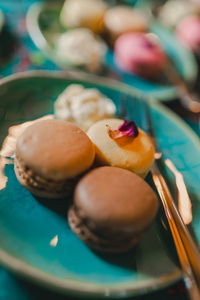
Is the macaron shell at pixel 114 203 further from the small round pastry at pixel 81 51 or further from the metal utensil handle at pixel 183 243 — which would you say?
the small round pastry at pixel 81 51

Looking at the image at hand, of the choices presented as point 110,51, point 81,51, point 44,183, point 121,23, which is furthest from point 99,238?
point 121,23

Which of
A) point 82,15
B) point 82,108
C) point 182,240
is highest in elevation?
point 82,15

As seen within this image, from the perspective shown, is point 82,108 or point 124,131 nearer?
point 124,131

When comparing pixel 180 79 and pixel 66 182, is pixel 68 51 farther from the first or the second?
pixel 66 182

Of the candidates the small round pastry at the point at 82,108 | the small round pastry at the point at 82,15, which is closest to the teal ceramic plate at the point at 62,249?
the small round pastry at the point at 82,108

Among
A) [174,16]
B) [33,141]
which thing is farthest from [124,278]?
[174,16]

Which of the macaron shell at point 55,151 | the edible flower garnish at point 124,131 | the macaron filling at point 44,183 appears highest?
the macaron shell at point 55,151

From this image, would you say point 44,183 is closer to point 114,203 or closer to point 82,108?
point 114,203
